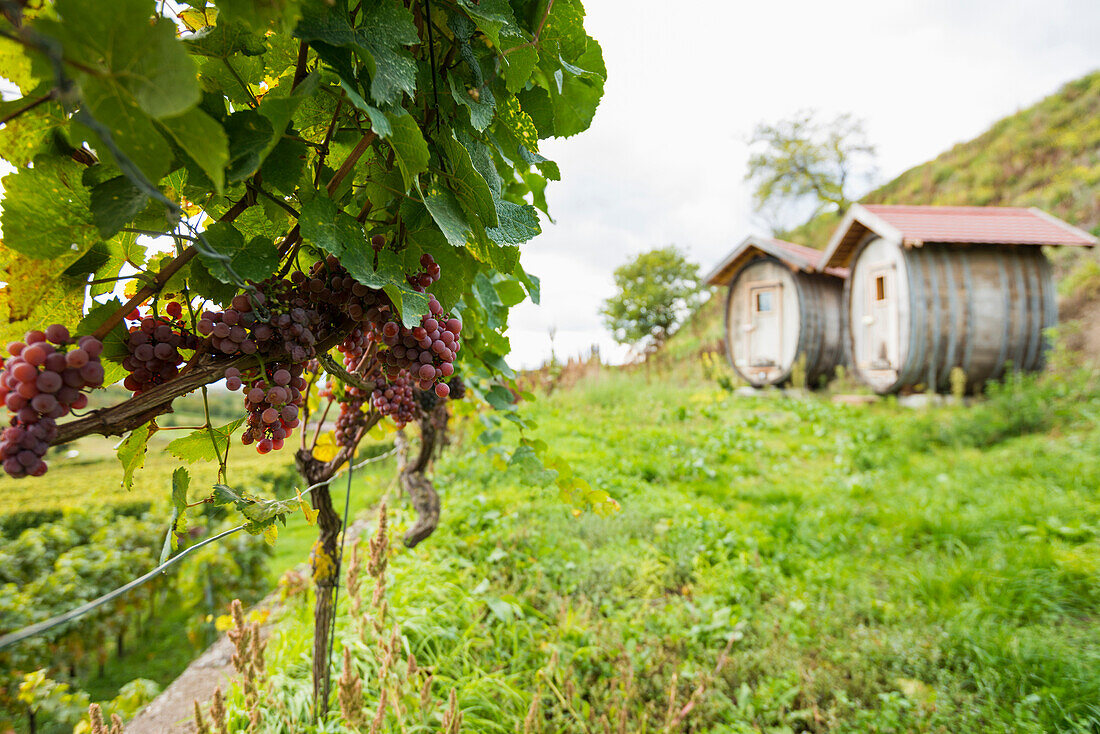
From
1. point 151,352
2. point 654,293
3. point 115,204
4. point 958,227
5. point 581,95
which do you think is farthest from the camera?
point 654,293

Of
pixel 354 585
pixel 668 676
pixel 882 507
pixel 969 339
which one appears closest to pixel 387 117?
pixel 354 585

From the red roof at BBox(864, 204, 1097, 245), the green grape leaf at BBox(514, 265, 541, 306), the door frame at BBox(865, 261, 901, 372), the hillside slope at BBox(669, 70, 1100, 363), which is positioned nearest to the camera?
the green grape leaf at BBox(514, 265, 541, 306)

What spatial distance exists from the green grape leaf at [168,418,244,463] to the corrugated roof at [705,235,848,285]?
29.2 ft

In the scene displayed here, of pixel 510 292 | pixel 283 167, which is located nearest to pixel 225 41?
pixel 283 167

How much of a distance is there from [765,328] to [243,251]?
31.2 feet

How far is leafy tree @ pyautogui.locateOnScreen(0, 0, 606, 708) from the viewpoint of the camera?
384mm

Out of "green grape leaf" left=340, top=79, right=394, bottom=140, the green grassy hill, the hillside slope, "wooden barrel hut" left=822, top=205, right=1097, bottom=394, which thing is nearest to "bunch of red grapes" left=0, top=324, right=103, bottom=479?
"green grape leaf" left=340, top=79, right=394, bottom=140

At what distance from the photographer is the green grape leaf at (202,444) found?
704mm

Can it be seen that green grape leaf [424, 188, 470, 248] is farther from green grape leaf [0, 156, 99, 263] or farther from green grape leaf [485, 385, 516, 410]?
green grape leaf [485, 385, 516, 410]

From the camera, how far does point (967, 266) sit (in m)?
6.41

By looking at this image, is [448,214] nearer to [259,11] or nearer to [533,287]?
[259,11]

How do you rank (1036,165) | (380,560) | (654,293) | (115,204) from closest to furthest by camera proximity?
(115,204) → (380,560) → (1036,165) → (654,293)

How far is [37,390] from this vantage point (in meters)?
0.41

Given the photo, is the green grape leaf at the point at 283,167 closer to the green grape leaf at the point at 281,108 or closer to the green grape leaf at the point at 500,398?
the green grape leaf at the point at 281,108
